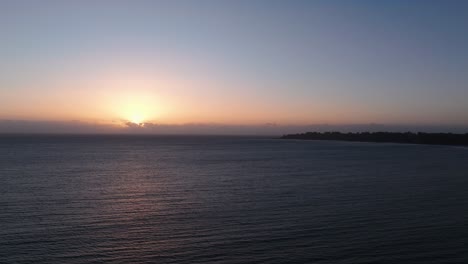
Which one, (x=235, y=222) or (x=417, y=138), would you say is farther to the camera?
(x=417, y=138)

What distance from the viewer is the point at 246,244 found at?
1590 cm

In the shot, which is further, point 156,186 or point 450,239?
point 156,186

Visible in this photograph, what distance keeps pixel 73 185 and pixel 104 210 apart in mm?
11828

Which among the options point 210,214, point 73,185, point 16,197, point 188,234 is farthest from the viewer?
point 73,185

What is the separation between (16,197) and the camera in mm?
26984

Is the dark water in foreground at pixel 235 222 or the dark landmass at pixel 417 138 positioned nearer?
the dark water in foreground at pixel 235 222

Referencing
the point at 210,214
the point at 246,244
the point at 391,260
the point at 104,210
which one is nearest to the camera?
the point at 391,260

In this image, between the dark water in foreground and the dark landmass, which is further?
the dark landmass

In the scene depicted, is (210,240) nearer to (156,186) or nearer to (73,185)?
(156,186)

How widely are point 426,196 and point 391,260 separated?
1456 centimetres

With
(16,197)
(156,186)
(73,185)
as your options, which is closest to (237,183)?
(156,186)

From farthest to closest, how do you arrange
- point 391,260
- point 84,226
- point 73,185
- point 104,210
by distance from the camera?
point 73,185
point 104,210
point 84,226
point 391,260

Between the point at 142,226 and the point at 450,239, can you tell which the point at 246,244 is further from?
the point at 450,239

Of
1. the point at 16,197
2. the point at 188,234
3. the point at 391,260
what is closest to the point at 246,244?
the point at 188,234
